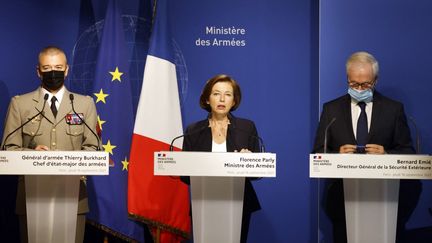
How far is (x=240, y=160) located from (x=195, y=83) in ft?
6.81

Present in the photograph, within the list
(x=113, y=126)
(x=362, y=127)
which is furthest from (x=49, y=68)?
(x=362, y=127)

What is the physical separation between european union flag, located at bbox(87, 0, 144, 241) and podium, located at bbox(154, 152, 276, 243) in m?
1.47

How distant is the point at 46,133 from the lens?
4.45 meters

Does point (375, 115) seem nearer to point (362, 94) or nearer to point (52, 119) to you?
point (362, 94)

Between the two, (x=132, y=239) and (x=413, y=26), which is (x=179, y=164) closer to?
(x=132, y=239)

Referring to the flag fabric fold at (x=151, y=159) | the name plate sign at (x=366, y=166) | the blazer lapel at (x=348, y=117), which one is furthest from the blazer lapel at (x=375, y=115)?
the flag fabric fold at (x=151, y=159)

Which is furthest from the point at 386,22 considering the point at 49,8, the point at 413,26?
the point at 49,8

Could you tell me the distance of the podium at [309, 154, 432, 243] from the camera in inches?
143

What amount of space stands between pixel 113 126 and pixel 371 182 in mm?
2289

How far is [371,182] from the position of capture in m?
3.83

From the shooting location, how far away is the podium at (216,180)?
366 centimetres

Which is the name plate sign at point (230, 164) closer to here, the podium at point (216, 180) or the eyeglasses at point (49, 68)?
the podium at point (216, 180)

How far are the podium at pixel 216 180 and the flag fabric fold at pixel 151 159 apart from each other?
129 centimetres

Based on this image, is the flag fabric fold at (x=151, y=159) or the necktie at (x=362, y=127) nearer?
the necktie at (x=362, y=127)
